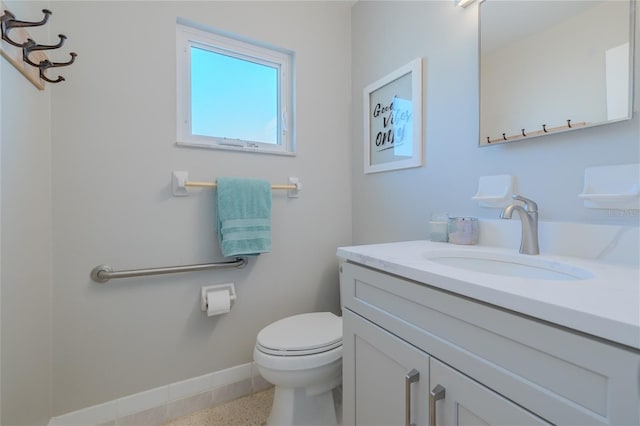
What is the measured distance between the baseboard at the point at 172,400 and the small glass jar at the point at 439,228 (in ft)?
3.96

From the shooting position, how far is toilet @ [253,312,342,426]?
112 cm

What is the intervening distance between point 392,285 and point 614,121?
765 mm

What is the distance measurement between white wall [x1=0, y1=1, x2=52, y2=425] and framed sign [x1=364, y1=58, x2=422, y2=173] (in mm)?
1503

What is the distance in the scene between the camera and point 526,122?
966mm

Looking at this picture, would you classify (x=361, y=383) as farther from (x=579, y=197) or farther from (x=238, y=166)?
(x=238, y=166)

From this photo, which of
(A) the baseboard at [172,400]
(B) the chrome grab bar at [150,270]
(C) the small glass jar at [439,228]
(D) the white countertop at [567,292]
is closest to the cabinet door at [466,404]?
(D) the white countertop at [567,292]

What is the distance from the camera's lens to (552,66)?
905 millimetres

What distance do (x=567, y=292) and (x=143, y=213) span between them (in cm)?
152

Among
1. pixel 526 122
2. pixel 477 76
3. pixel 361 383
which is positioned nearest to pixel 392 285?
pixel 361 383

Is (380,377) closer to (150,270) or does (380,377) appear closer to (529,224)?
(529,224)

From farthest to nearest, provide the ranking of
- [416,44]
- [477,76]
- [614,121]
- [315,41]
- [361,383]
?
[315,41] < [416,44] < [477,76] < [361,383] < [614,121]

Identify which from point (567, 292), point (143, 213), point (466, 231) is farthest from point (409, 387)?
point (143, 213)

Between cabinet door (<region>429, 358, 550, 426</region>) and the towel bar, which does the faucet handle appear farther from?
the towel bar

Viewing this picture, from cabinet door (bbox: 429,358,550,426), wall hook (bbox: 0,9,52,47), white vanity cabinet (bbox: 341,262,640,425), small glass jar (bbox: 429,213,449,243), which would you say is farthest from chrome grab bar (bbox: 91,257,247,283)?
cabinet door (bbox: 429,358,550,426)
